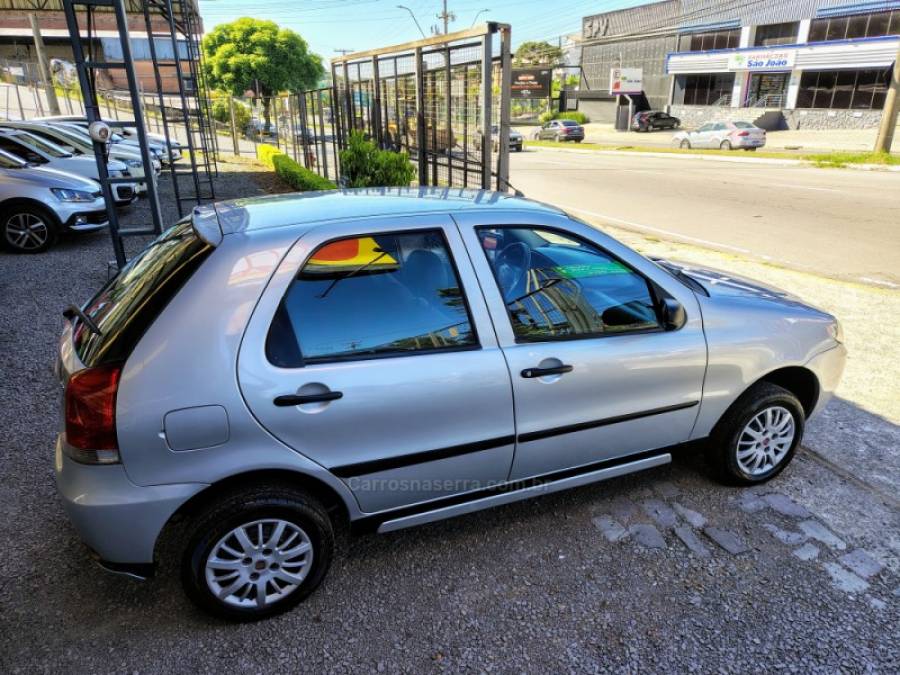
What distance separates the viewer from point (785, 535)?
304cm

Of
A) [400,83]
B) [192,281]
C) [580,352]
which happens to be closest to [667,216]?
[400,83]

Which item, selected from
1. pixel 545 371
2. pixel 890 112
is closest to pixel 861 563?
pixel 545 371

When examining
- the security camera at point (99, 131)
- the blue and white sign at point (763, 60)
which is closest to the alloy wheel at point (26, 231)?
the security camera at point (99, 131)

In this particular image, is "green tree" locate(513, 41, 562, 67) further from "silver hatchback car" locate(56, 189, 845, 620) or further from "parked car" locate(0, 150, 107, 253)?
"silver hatchback car" locate(56, 189, 845, 620)

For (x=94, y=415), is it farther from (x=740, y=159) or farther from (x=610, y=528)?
(x=740, y=159)

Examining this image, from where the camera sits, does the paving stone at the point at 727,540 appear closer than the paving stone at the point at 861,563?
No

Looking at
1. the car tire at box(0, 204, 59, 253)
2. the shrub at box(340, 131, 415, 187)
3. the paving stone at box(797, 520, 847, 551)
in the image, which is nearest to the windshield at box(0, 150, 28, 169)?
the car tire at box(0, 204, 59, 253)

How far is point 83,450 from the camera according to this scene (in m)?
2.24

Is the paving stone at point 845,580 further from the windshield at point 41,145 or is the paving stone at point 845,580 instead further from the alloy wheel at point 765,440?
the windshield at point 41,145

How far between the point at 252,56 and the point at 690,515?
1898 inches

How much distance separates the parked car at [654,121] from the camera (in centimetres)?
4622

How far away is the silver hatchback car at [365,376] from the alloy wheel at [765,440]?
0.04 meters

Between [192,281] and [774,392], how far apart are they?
9.28 feet

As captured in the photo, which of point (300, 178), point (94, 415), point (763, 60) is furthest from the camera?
point (763, 60)
